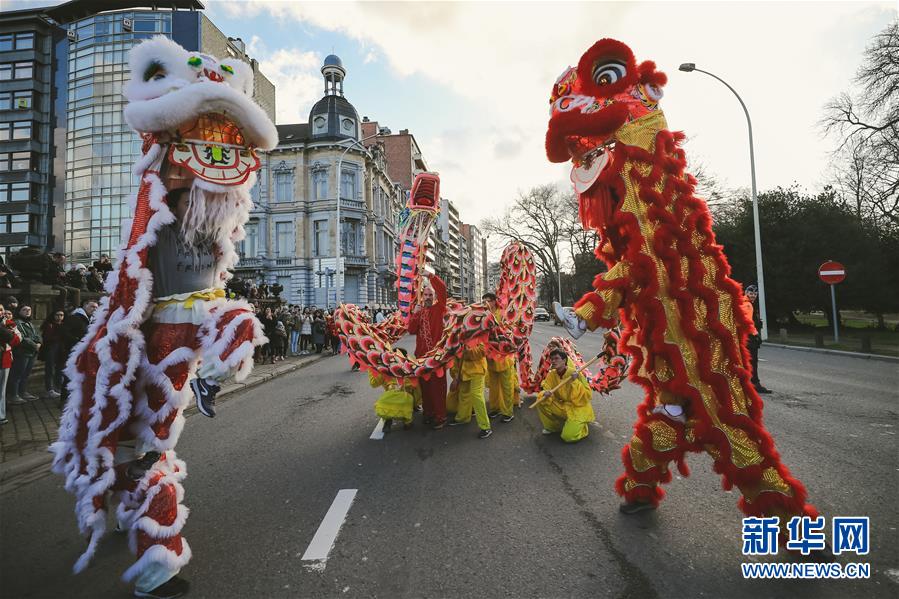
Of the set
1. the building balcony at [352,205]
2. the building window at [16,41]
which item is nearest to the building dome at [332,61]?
the building balcony at [352,205]

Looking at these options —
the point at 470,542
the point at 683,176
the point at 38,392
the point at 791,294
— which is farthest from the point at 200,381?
the point at 791,294

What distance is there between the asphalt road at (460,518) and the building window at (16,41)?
1980 inches

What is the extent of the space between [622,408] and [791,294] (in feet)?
66.7

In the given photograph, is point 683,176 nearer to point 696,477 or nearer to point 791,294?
point 696,477

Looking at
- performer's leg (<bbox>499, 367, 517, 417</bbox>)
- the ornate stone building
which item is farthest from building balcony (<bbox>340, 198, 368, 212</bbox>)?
performer's leg (<bbox>499, 367, 517, 417</bbox>)

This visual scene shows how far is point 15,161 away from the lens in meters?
36.9

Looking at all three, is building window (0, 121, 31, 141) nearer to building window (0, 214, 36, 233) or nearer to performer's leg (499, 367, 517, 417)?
building window (0, 214, 36, 233)

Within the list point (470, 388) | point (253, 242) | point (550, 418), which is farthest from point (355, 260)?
point (550, 418)

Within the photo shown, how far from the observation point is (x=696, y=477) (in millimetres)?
3775

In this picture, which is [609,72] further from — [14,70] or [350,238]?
[14,70]

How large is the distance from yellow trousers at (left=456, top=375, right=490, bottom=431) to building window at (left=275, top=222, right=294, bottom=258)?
34.7 metres

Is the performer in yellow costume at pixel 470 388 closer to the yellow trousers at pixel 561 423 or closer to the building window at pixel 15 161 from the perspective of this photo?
the yellow trousers at pixel 561 423

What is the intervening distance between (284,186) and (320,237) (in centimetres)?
533

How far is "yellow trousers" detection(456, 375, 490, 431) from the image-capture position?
5.35 metres
